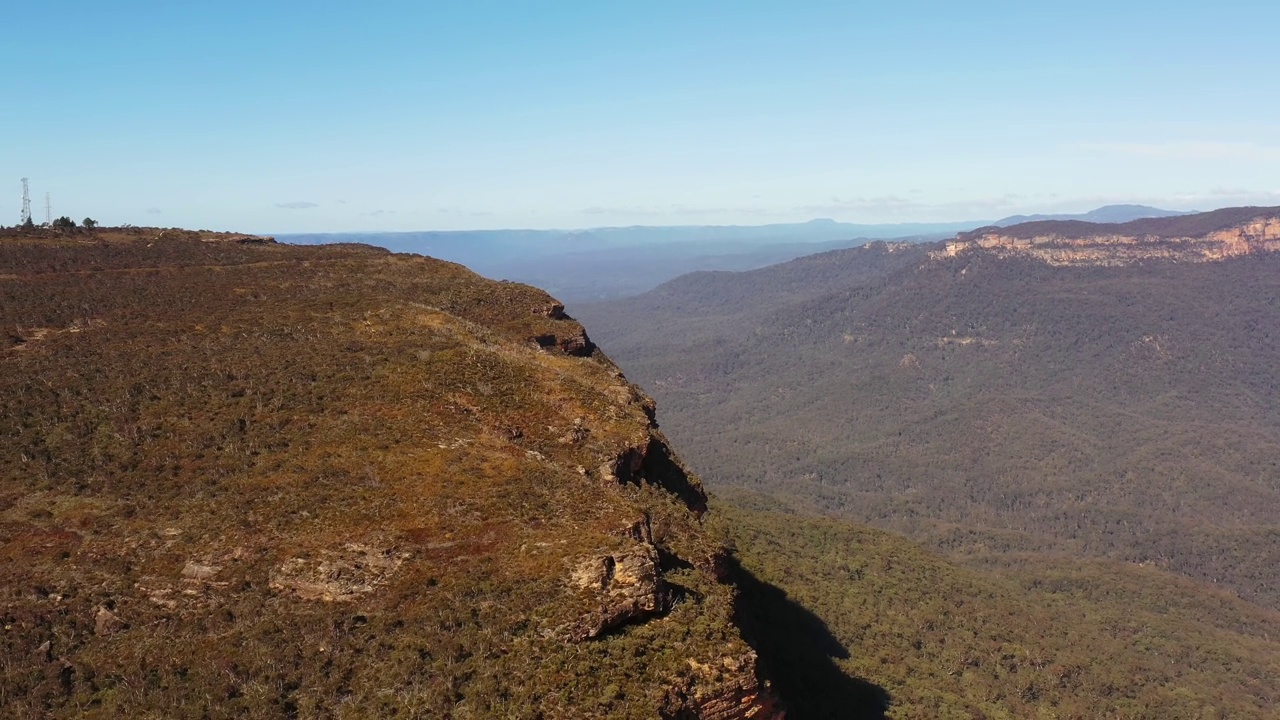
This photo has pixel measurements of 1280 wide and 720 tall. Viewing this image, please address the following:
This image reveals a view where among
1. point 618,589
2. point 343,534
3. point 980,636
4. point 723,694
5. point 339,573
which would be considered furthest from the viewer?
point 980,636

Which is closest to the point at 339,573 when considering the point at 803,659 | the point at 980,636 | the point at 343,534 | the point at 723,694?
the point at 343,534

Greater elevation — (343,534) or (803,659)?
(343,534)

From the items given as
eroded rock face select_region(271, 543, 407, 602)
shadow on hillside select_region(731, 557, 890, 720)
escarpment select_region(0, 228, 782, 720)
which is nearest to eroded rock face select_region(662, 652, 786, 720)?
escarpment select_region(0, 228, 782, 720)

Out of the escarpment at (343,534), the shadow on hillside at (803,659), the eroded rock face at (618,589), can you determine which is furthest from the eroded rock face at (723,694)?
the shadow on hillside at (803,659)

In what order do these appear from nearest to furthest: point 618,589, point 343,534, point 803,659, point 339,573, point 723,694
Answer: point 723,694 → point 618,589 → point 339,573 → point 343,534 → point 803,659

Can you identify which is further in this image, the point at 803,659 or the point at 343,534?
the point at 803,659

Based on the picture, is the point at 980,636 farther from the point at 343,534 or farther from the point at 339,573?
the point at 339,573
